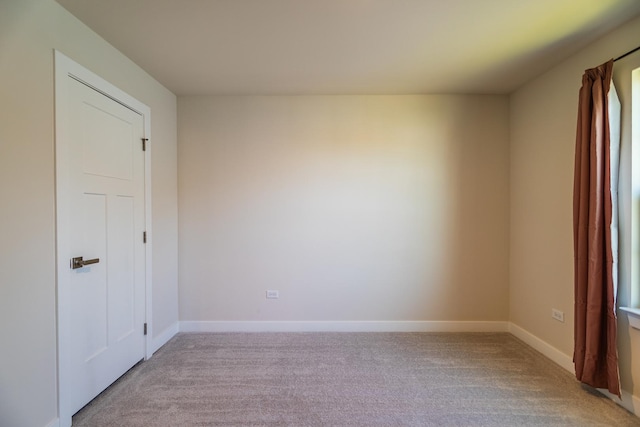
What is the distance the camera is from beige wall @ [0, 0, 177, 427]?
1.36 m

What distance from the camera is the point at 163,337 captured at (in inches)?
106

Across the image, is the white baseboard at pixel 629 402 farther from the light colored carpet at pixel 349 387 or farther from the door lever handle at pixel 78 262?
the door lever handle at pixel 78 262

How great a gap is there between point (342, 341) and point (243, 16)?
2.93 m

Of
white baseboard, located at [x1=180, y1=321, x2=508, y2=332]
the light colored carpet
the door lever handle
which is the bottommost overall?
the light colored carpet

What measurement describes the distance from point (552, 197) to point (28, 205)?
3849mm

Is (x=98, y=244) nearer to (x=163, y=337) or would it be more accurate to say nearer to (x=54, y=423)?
(x=54, y=423)

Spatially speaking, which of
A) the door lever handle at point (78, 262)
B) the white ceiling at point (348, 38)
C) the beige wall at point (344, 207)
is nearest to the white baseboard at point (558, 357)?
the beige wall at point (344, 207)

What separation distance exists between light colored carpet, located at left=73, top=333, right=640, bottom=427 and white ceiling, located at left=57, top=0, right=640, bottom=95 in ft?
8.66

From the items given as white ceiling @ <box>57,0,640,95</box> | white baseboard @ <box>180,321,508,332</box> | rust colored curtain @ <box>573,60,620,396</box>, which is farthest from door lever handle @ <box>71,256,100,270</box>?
rust colored curtain @ <box>573,60,620,396</box>

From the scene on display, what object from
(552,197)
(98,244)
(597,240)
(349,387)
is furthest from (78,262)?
(552,197)

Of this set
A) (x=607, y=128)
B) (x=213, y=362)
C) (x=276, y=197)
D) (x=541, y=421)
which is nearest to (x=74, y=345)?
(x=213, y=362)

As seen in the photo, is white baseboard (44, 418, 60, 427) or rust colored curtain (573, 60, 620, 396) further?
rust colored curtain (573, 60, 620, 396)

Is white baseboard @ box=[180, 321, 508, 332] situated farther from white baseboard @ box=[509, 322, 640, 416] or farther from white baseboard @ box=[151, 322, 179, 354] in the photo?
white baseboard @ box=[509, 322, 640, 416]

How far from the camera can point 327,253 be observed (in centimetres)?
301
